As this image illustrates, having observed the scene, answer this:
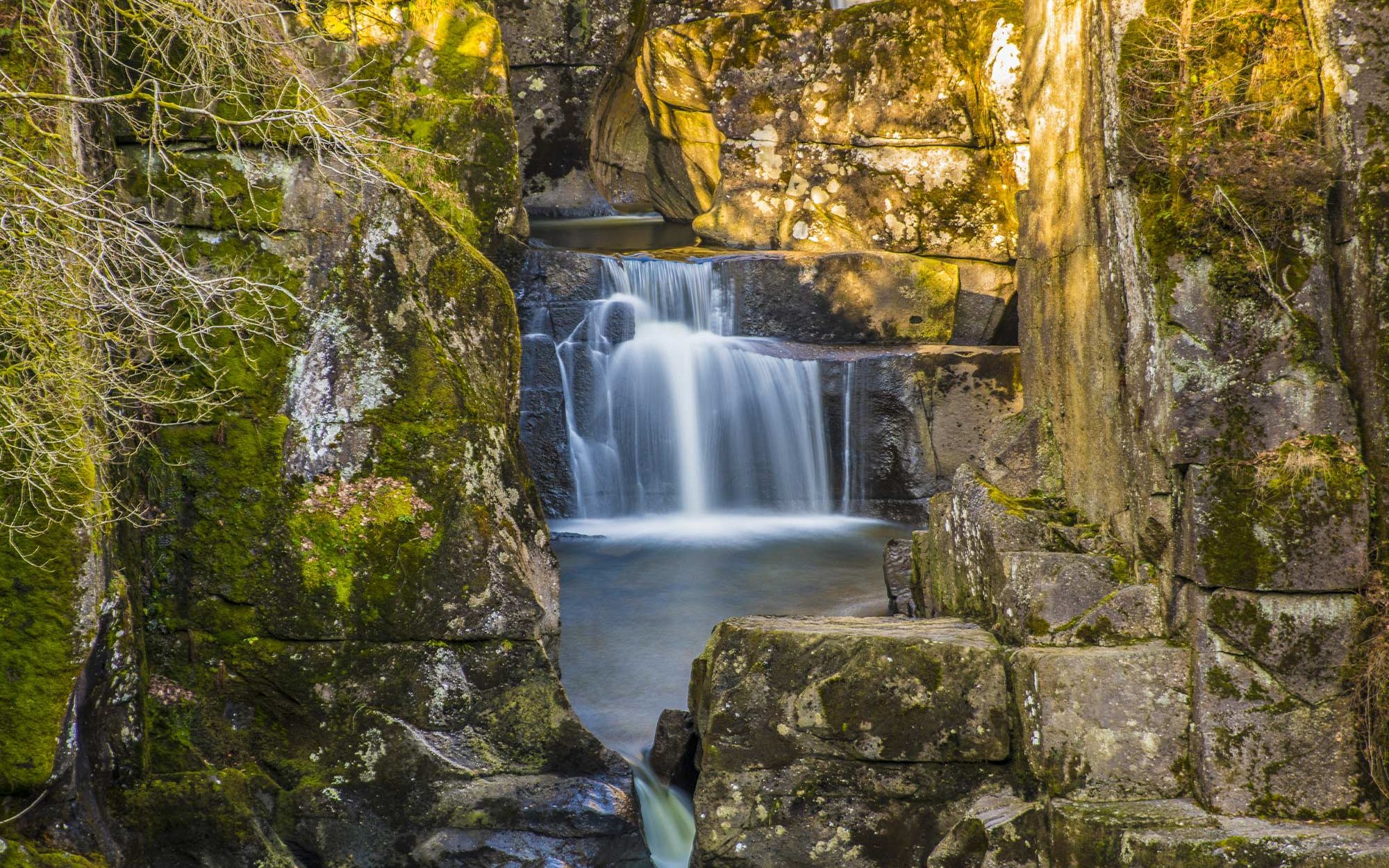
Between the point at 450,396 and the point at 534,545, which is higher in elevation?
the point at 450,396

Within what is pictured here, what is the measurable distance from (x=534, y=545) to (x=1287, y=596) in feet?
9.55

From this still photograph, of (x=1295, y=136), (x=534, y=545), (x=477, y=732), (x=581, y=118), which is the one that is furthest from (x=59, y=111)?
(x=581, y=118)

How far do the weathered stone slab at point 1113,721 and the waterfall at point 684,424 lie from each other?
5.74 m

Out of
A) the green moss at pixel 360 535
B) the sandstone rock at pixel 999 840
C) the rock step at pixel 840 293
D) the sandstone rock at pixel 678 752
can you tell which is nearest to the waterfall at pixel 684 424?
the rock step at pixel 840 293

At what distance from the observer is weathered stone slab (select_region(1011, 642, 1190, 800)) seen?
3.29m

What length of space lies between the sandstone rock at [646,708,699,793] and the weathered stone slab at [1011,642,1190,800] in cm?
178

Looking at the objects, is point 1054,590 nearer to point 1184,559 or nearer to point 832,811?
point 1184,559

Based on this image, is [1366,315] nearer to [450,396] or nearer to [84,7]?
[450,396]

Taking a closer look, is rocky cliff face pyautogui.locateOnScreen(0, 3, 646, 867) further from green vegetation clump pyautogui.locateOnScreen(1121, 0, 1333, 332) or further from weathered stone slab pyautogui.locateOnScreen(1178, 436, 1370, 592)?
green vegetation clump pyautogui.locateOnScreen(1121, 0, 1333, 332)

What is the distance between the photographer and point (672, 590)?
6988mm

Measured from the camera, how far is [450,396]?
4.40m

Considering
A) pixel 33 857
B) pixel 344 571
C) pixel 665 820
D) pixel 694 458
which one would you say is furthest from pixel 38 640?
pixel 694 458

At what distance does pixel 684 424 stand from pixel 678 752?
4694 mm

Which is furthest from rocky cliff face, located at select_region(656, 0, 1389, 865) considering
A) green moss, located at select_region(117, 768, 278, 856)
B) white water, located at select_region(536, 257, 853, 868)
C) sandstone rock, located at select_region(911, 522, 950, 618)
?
white water, located at select_region(536, 257, 853, 868)
